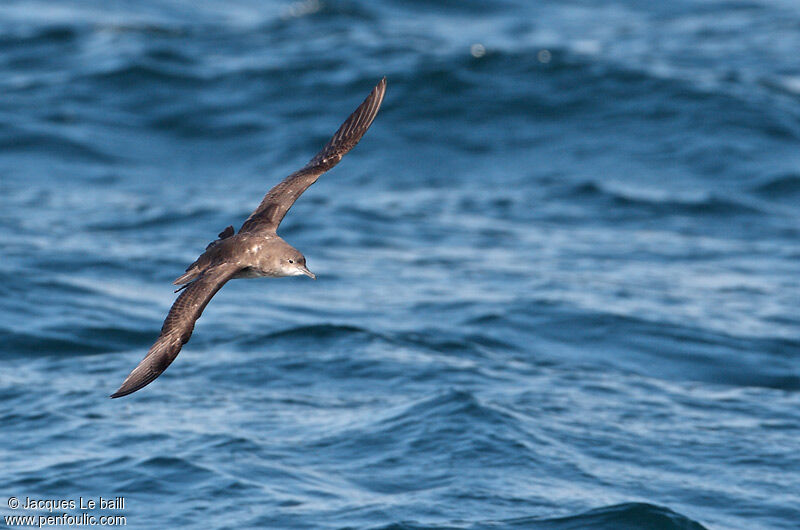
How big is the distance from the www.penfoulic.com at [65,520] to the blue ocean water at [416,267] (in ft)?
0.26

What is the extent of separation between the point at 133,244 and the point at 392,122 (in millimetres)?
5222

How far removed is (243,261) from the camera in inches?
292


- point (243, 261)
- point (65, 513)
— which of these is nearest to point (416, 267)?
point (65, 513)

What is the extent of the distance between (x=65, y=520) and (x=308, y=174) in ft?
9.83

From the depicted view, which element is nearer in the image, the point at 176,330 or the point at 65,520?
the point at 176,330

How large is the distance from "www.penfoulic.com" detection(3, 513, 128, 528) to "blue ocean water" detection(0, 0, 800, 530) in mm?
79

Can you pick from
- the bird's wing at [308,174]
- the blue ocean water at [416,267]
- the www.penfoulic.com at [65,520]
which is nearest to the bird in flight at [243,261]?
the bird's wing at [308,174]

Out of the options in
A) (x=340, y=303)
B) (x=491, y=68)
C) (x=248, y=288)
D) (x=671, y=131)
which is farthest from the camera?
(x=491, y=68)

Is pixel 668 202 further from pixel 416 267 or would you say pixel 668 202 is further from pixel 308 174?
pixel 308 174

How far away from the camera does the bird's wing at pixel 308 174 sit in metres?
8.19

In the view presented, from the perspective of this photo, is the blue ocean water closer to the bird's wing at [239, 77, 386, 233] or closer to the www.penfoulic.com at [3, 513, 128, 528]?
the www.penfoulic.com at [3, 513, 128, 528]

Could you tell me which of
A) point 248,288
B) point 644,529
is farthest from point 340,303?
point 644,529

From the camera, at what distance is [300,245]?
15.4m

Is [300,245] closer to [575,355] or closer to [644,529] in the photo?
[575,355]
